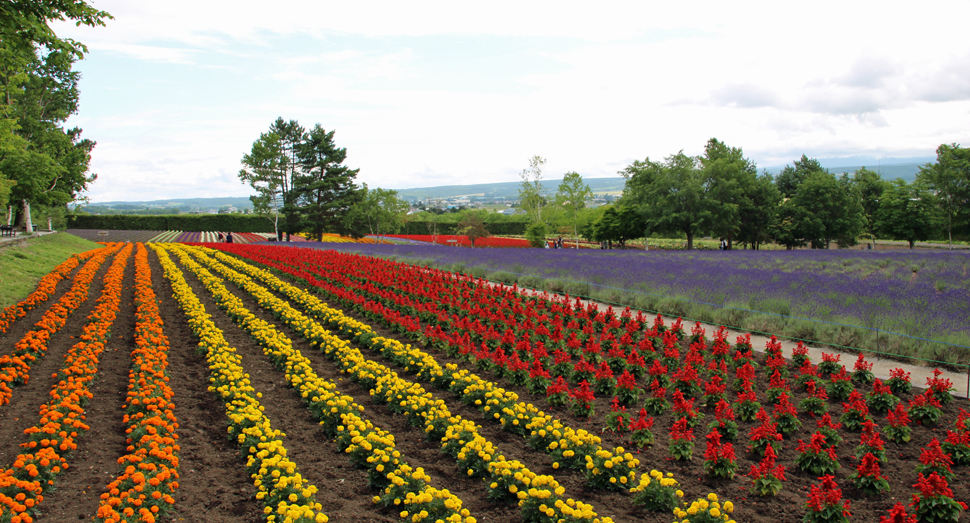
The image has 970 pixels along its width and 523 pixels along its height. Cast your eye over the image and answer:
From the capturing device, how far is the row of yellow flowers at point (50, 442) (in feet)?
14.9

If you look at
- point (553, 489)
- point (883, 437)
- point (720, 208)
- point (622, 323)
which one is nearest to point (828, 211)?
point (720, 208)

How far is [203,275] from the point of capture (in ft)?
64.5

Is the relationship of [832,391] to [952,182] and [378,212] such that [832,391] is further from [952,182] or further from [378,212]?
[378,212]

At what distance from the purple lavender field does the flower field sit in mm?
1487

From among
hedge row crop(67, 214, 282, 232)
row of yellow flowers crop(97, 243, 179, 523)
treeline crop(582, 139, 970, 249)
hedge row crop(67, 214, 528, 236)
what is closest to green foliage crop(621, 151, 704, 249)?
treeline crop(582, 139, 970, 249)

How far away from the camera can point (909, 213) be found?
54.7 metres

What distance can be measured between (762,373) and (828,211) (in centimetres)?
4971

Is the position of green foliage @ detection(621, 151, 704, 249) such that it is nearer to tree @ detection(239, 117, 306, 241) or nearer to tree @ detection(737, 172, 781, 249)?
tree @ detection(737, 172, 781, 249)

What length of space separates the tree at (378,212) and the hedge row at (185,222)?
17.0 meters

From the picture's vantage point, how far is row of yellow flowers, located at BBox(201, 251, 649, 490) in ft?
17.0

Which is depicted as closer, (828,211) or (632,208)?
(828,211)

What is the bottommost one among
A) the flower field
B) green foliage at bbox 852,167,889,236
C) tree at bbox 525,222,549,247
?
the flower field

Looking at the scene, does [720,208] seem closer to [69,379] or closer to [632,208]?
[632,208]

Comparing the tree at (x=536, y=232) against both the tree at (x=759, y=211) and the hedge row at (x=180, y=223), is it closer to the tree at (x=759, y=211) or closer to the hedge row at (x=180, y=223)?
the hedge row at (x=180, y=223)
